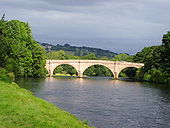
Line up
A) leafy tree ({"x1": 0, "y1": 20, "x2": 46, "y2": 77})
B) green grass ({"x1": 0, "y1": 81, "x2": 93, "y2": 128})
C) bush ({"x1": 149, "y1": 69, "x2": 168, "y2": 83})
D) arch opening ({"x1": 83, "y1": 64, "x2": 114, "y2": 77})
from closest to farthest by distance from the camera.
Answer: green grass ({"x1": 0, "y1": 81, "x2": 93, "y2": 128})
leafy tree ({"x1": 0, "y1": 20, "x2": 46, "y2": 77})
bush ({"x1": 149, "y1": 69, "x2": 168, "y2": 83})
arch opening ({"x1": 83, "y1": 64, "x2": 114, "y2": 77})

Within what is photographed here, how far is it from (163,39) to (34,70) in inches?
1336

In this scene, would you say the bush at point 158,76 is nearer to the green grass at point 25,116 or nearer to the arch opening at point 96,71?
the arch opening at point 96,71

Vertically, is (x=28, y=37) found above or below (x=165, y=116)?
above

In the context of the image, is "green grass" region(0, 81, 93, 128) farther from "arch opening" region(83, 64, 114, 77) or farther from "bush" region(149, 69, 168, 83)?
"arch opening" region(83, 64, 114, 77)

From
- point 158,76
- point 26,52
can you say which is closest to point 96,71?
point 158,76

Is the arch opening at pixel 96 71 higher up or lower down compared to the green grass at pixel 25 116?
higher up

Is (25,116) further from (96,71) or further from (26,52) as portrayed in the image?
(96,71)

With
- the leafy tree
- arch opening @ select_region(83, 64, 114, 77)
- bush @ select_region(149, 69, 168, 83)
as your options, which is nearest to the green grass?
the leafy tree

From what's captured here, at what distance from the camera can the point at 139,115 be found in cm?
2808

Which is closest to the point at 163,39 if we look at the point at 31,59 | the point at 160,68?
the point at 160,68

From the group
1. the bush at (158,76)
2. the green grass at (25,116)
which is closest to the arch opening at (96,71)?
the bush at (158,76)

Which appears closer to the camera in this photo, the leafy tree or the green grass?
the green grass

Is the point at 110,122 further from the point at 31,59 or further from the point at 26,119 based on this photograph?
the point at 31,59

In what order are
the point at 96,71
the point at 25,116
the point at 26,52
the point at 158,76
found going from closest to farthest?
1. the point at 25,116
2. the point at 26,52
3. the point at 158,76
4. the point at 96,71
